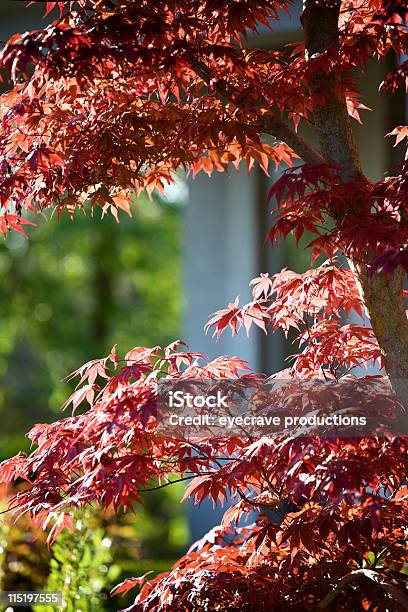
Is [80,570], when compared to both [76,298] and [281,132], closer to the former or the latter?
[281,132]

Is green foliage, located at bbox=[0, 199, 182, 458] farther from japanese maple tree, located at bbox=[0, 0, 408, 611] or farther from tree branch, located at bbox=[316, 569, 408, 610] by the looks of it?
tree branch, located at bbox=[316, 569, 408, 610]

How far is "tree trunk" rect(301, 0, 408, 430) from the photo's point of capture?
194 cm

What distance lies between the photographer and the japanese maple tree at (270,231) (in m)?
1.76

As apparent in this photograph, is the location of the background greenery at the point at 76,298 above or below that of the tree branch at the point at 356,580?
above

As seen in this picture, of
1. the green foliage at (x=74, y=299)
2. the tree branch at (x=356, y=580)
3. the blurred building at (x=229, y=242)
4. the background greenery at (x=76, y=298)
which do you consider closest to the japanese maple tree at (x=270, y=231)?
the tree branch at (x=356, y=580)

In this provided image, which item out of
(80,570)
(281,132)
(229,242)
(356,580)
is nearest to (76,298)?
(229,242)

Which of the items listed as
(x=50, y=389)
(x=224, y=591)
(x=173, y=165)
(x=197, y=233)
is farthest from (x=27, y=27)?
(x=50, y=389)

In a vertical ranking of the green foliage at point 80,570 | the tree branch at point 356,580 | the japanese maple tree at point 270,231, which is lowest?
the green foliage at point 80,570

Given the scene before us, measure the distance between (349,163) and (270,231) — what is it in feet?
1.14

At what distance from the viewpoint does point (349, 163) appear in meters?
1.98

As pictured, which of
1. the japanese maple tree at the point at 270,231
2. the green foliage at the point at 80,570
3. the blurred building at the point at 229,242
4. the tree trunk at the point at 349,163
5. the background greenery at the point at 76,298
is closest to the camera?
the japanese maple tree at the point at 270,231

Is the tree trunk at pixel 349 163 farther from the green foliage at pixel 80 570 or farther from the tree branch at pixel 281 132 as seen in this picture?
the green foliage at pixel 80 570

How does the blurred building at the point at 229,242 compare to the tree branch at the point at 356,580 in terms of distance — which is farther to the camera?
the blurred building at the point at 229,242

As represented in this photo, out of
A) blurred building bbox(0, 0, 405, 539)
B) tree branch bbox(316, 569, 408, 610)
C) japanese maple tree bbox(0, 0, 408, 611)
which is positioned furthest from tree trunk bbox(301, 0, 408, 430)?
blurred building bbox(0, 0, 405, 539)
